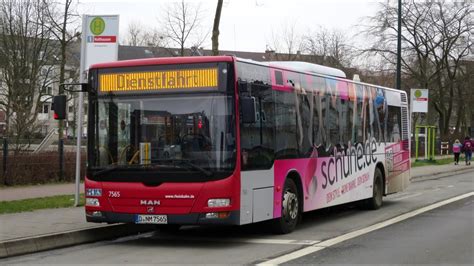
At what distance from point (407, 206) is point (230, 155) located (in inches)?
309

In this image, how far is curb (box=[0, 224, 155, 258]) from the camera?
29.3 ft

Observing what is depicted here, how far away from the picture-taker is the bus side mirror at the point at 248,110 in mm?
9195

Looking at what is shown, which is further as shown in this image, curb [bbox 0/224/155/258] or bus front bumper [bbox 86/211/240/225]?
bus front bumper [bbox 86/211/240/225]

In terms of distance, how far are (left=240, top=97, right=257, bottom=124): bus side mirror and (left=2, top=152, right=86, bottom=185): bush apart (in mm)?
11031

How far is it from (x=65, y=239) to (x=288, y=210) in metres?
3.74

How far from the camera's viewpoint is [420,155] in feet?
165

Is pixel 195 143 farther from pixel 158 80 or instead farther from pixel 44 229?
pixel 44 229

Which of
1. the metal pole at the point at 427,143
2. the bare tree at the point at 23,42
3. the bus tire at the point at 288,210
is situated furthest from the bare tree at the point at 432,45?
the bus tire at the point at 288,210

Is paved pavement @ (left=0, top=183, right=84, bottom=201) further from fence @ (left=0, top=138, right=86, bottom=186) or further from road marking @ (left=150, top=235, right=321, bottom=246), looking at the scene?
road marking @ (left=150, top=235, right=321, bottom=246)

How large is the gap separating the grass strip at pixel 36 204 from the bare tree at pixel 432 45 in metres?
38.3

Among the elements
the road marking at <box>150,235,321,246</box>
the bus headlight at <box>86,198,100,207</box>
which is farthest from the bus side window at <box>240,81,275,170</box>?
the bus headlight at <box>86,198,100,207</box>

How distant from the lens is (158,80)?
9617 millimetres

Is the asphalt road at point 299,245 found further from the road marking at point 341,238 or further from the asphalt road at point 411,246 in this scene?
the road marking at point 341,238

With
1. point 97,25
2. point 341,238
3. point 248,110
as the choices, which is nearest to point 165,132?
point 248,110
